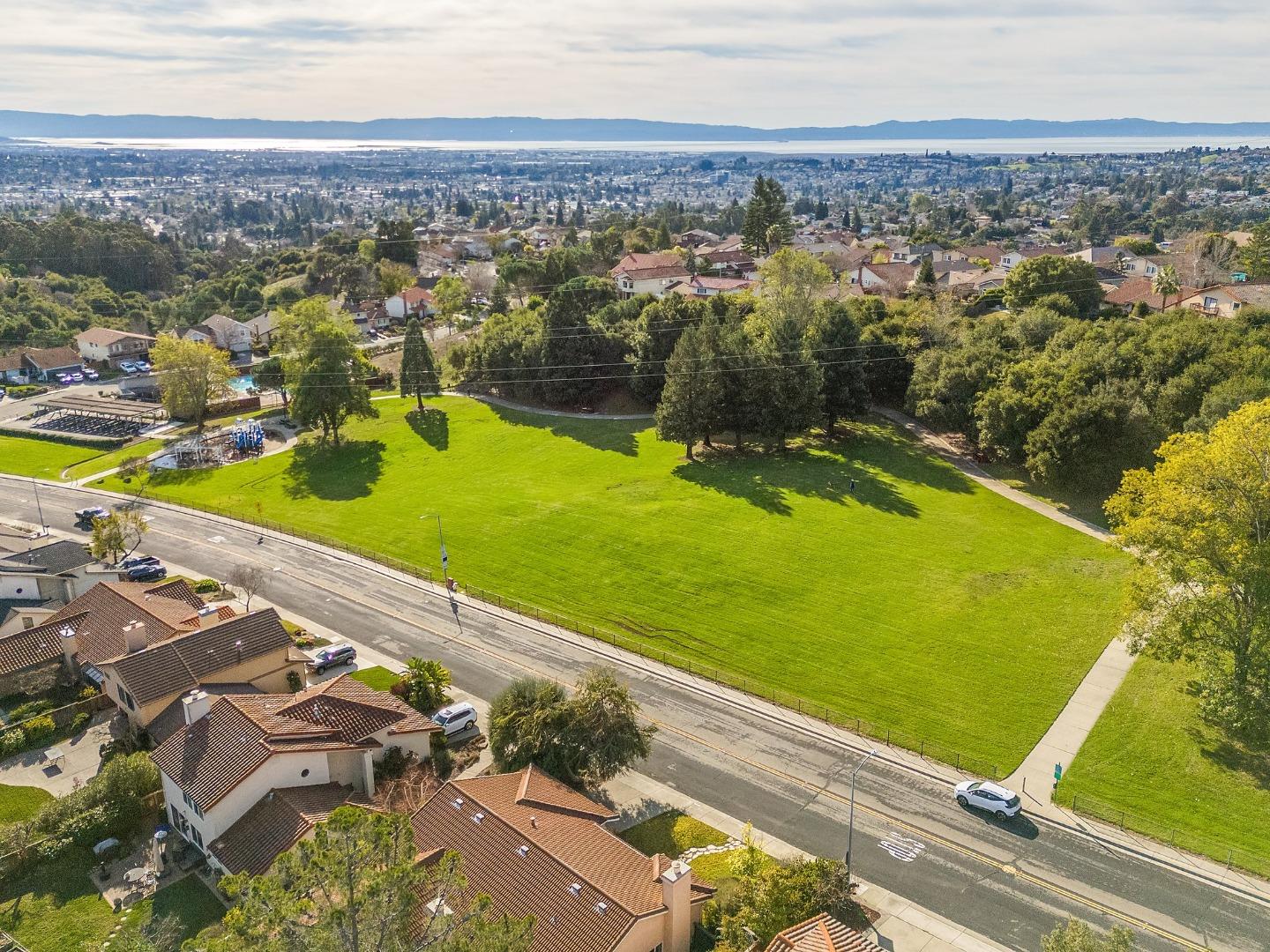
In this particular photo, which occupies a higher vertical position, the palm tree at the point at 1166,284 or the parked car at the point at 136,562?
the palm tree at the point at 1166,284

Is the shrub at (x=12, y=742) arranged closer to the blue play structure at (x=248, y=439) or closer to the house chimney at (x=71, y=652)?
the house chimney at (x=71, y=652)

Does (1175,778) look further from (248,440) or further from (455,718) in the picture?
(248,440)

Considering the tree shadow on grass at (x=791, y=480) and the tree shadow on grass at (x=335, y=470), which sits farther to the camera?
the tree shadow on grass at (x=335, y=470)

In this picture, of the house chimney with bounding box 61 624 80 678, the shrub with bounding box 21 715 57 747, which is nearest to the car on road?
the shrub with bounding box 21 715 57 747

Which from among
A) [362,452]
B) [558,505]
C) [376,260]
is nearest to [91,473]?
[362,452]

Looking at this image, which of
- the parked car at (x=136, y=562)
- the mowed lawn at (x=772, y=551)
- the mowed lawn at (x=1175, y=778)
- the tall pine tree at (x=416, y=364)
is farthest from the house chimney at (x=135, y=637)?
the tall pine tree at (x=416, y=364)

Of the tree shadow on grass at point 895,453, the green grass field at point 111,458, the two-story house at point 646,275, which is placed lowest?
the green grass field at point 111,458
